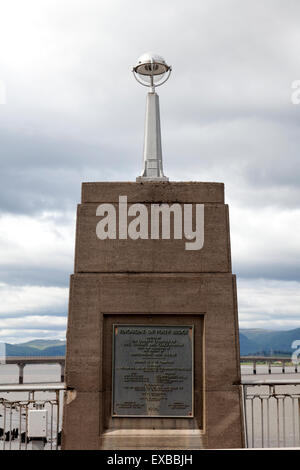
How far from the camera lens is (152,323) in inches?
292

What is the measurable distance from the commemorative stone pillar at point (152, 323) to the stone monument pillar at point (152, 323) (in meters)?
0.02

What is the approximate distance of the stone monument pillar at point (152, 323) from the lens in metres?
7.14

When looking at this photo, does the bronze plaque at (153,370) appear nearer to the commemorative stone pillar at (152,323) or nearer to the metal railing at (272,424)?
the commemorative stone pillar at (152,323)

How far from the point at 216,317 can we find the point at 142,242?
65.5 inches

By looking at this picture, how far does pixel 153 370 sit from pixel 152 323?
2.33 feet

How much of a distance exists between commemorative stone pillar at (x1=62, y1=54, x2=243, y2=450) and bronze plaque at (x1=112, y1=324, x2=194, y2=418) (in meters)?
0.02

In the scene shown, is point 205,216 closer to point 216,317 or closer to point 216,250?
point 216,250

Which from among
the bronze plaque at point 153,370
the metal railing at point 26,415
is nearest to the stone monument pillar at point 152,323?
the bronze plaque at point 153,370

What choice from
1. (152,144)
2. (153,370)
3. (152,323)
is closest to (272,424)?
(153,370)

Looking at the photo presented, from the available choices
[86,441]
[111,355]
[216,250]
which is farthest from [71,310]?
[216,250]

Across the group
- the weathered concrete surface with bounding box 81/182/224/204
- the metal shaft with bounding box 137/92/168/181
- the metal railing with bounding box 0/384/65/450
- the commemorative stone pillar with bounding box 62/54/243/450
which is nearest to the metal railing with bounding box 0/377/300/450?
the metal railing with bounding box 0/384/65/450

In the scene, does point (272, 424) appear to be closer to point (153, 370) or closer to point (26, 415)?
point (153, 370)

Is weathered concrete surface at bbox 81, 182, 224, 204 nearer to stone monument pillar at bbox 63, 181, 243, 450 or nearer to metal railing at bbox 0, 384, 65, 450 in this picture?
stone monument pillar at bbox 63, 181, 243, 450

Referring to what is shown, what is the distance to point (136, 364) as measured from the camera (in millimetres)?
7305
